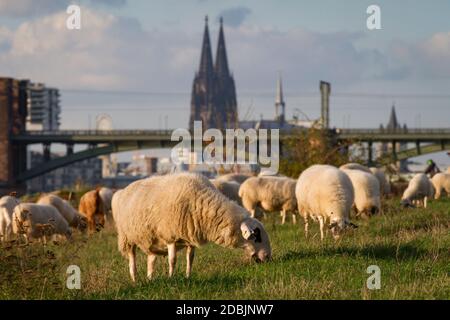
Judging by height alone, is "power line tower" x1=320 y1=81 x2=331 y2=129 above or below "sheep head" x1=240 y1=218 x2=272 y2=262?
above

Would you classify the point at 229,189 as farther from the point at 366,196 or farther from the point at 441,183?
the point at 441,183

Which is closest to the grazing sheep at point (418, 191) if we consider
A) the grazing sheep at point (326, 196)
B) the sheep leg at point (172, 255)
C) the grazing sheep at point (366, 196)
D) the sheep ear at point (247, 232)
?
the grazing sheep at point (366, 196)

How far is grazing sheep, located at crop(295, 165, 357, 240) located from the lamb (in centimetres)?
407

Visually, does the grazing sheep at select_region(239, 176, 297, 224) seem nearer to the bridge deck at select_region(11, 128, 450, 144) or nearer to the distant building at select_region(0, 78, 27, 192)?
the bridge deck at select_region(11, 128, 450, 144)

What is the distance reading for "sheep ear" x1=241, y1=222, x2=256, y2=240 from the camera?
40.3ft

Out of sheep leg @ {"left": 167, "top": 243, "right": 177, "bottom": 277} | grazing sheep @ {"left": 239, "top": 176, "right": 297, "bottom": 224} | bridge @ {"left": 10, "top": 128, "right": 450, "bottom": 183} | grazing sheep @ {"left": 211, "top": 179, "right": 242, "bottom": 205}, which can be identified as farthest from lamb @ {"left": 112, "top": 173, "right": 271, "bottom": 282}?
bridge @ {"left": 10, "top": 128, "right": 450, "bottom": 183}

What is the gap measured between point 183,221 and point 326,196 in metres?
6.27

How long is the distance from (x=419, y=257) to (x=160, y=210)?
3611 millimetres

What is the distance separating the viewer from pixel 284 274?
10992 millimetres

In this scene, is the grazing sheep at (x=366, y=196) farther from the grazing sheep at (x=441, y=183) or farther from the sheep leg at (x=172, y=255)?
the grazing sheep at (x=441, y=183)

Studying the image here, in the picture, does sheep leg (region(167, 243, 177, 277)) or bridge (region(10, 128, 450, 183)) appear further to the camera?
bridge (region(10, 128, 450, 183))

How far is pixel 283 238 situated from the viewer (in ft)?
56.5
